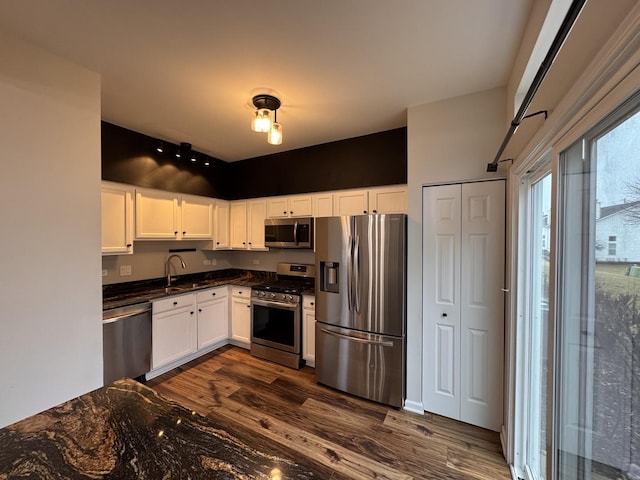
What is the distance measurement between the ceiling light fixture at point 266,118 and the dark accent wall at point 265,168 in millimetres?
1138

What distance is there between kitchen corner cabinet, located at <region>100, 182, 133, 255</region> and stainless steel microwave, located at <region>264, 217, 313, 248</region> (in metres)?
1.56

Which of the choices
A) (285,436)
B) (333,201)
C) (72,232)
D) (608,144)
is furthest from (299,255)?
(608,144)

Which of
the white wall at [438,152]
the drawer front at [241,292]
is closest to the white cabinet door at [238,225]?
the drawer front at [241,292]

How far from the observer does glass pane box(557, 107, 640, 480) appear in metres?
0.75

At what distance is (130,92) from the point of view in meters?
2.16

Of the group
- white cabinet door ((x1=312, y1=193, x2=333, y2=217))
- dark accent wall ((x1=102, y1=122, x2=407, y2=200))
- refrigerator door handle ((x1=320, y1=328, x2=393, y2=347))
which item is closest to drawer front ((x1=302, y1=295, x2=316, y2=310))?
refrigerator door handle ((x1=320, y1=328, x2=393, y2=347))

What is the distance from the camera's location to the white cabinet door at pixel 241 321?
11.7 feet

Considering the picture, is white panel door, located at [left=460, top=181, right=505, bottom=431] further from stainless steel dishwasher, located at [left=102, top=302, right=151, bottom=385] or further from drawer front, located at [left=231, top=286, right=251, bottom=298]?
stainless steel dishwasher, located at [left=102, top=302, right=151, bottom=385]

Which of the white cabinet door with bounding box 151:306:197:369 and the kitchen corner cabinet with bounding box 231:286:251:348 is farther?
the kitchen corner cabinet with bounding box 231:286:251:348

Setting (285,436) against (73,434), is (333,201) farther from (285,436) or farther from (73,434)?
(73,434)

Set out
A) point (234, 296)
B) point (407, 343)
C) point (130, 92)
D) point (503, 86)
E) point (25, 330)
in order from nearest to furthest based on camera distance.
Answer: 1. point (25, 330)
2. point (503, 86)
3. point (130, 92)
4. point (407, 343)
5. point (234, 296)

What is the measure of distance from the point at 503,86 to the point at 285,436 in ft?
10.5

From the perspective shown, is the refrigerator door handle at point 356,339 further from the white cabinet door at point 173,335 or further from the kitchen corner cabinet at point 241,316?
the white cabinet door at point 173,335

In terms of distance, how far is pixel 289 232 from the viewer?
3436 mm
